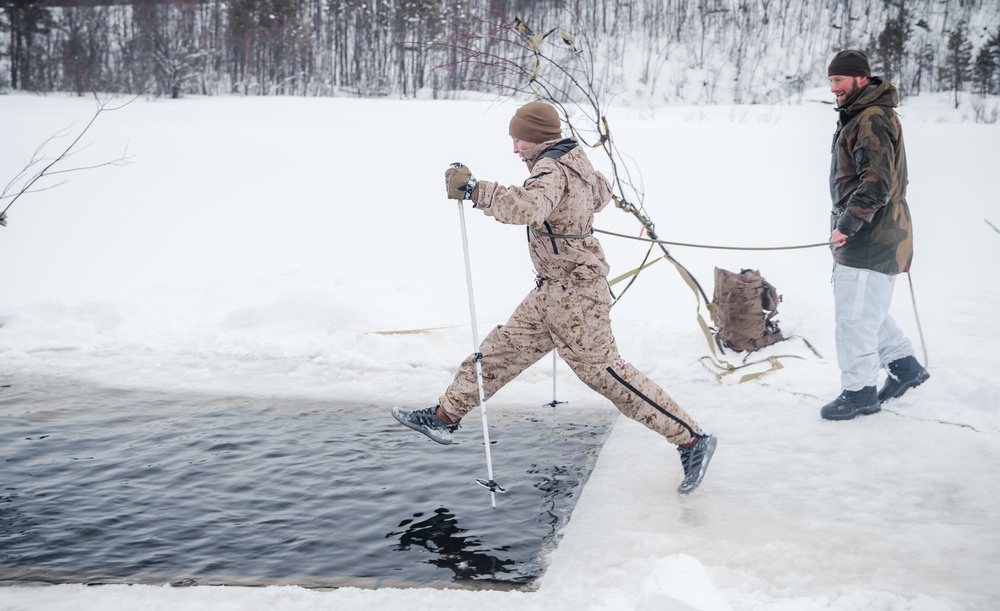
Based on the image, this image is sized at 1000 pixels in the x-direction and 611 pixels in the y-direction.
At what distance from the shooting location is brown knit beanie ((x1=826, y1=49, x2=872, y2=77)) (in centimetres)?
436

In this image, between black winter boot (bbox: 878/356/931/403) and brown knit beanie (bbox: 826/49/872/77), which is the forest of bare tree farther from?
black winter boot (bbox: 878/356/931/403)

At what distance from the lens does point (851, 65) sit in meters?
4.36

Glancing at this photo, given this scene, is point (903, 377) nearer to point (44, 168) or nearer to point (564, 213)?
point (564, 213)

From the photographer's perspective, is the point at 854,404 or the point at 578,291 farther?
the point at 854,404

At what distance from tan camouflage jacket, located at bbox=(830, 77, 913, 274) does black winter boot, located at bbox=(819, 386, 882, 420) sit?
0.71 meters

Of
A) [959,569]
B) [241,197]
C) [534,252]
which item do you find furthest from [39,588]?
[241,197]

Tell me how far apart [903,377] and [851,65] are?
1.84 m

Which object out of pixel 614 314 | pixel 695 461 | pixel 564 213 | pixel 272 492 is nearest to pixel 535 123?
pixel 564 213

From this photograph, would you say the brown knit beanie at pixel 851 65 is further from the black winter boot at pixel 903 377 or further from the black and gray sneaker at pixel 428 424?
the black and gray sneaker at pixel 428 424

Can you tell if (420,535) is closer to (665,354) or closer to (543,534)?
(543,534)

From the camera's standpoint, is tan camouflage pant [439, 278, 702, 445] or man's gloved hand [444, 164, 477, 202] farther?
tan camouflage pant [439, 278, 702, 445]

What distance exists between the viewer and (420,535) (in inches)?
133

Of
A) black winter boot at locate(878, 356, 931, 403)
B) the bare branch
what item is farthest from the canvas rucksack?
the bare branch

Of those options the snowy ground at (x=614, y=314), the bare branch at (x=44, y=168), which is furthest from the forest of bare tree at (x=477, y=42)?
the bare branch at (x=44, y=168)
